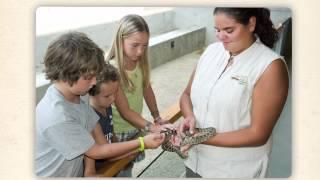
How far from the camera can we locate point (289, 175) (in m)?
1.85

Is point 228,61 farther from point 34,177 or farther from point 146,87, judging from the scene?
point 34,177

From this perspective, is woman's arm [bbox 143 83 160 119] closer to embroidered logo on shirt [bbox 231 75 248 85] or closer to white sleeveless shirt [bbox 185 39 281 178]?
white sleeveless shirt [bbox 185 39 281 178]

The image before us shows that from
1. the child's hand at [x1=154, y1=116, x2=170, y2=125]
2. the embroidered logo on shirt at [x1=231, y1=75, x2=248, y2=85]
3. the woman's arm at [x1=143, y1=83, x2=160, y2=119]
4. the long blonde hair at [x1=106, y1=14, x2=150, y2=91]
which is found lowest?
the child's hand at [x1=154, y1=116, x2=170, y2=125]

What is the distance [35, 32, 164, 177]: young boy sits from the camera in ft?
5.83

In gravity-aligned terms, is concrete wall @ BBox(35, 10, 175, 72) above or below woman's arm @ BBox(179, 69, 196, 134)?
above

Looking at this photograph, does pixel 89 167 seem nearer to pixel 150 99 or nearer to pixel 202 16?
pixel 150 99

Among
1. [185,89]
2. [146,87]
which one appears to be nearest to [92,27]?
[146,87]

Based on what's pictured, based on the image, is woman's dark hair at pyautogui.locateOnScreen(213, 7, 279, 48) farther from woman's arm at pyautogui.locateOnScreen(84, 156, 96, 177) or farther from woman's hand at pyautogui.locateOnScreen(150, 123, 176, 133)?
woman's arm at pyautogui.locateOnScreen(84, 156, 96, 177)

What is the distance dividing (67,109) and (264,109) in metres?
0.79

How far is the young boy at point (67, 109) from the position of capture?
1777 millimetres

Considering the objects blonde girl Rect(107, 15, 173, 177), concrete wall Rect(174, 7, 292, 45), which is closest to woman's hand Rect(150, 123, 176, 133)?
blonde girl Rect(107, 15, 173, 177)

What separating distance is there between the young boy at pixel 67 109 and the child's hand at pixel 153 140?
0.21m

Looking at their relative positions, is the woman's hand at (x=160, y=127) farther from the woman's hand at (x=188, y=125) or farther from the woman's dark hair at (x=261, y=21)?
the woman's dark hair at (x=261, y=21)

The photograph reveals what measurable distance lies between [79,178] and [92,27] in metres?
0.62
